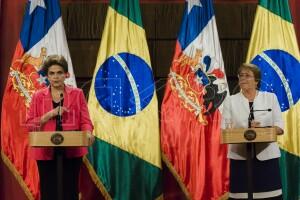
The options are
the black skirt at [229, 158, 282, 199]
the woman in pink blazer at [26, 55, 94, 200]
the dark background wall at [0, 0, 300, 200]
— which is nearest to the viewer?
the woman in pink blazer at [26, 55, 94, 200]

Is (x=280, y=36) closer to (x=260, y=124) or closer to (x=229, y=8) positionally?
(x=229, y=8)

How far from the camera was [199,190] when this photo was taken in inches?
170

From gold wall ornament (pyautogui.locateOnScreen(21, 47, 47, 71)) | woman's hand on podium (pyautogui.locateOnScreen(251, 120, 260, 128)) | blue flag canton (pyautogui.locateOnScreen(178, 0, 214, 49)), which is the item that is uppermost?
blue flag canton (pyautogui.locateOnScreen(178, 0, 214, 49))

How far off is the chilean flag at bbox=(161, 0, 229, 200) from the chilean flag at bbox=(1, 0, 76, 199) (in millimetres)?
897

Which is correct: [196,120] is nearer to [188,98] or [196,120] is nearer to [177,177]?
[188,98]

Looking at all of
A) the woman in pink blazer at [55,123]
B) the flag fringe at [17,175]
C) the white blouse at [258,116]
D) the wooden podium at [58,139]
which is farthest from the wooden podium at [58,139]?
the flag fringe at [17,175]

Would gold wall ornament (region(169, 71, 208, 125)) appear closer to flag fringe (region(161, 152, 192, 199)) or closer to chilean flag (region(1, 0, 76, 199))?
flag fringe (region(161, 152, 192, 199))

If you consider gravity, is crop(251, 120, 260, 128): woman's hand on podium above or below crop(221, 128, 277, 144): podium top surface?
above

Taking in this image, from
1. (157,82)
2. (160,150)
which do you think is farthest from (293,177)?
(157,82)

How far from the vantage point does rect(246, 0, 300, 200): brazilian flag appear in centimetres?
436

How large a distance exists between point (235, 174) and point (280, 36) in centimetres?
152

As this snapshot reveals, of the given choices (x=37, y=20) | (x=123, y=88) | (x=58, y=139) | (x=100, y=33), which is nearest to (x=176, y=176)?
(x=123, y=88)

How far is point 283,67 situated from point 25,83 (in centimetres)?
220

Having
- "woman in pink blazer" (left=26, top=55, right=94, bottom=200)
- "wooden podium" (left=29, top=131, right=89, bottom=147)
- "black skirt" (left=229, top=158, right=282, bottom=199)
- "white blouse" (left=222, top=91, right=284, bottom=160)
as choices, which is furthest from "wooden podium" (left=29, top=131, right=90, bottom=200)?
"black skirt" (left=229, top=158, right=282, bottom=199)
